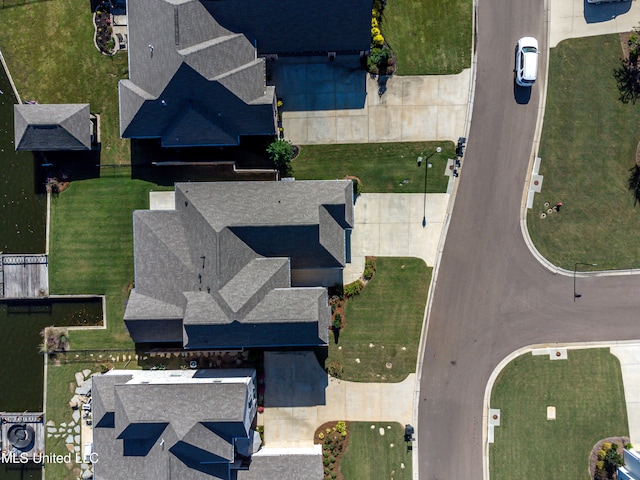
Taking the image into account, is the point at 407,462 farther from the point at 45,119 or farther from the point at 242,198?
the point at 45,119

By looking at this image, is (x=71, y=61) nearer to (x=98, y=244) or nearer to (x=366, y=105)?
(x=98, y=244)

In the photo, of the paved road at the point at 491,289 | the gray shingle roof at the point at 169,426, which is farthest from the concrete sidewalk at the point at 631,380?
the gray shingle roof at the point at 169,426

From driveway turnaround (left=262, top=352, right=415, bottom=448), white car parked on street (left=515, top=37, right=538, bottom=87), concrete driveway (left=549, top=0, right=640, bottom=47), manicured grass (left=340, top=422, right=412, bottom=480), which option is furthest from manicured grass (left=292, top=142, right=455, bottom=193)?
manicured grass (left=340, top=422, right=412, bottom=480)

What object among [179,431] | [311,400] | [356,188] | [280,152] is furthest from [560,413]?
[280,152]

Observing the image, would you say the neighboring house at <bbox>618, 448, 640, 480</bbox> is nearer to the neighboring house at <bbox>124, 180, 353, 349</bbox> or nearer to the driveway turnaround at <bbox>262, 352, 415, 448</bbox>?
the driveway turnaround at <bbox>262, 352, 415, 448</bbox>

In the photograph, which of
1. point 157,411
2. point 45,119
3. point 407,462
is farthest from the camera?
point 407,462

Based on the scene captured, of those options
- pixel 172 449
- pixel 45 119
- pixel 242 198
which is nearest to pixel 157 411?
pixel 172 449

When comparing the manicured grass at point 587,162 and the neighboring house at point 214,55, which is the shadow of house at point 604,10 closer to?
the manicured grass at point 587,162
